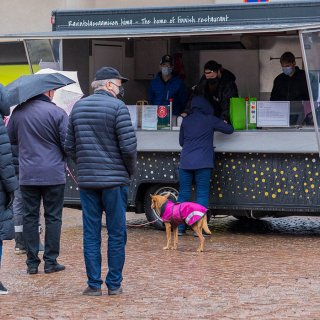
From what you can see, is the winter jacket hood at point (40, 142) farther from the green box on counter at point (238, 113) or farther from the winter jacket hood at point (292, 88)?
the winter jacket hood at point (292, 88)

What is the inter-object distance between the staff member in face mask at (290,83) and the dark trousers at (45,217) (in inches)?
153

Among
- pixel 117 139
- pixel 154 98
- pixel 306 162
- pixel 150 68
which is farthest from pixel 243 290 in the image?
pixel 150 68

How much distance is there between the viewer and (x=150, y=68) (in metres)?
15.3

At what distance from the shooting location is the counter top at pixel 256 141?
12750 mm

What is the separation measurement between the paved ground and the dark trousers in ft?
0.65

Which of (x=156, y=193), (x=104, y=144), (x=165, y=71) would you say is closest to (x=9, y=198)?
(x=104, y=144)

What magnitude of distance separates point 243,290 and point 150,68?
6.35 meters

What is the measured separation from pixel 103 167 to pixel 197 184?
13.8 feet

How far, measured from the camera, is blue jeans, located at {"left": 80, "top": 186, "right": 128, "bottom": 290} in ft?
30.2

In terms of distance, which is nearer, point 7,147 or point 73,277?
point 7,147

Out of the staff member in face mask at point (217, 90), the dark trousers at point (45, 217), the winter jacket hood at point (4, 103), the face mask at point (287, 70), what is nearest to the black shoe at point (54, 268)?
the dark trousers at point (45, 217)

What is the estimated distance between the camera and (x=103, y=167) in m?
9.12

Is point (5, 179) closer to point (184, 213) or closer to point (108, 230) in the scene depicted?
point (108, 230)

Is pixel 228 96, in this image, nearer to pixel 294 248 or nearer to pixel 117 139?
pixel 294 248
